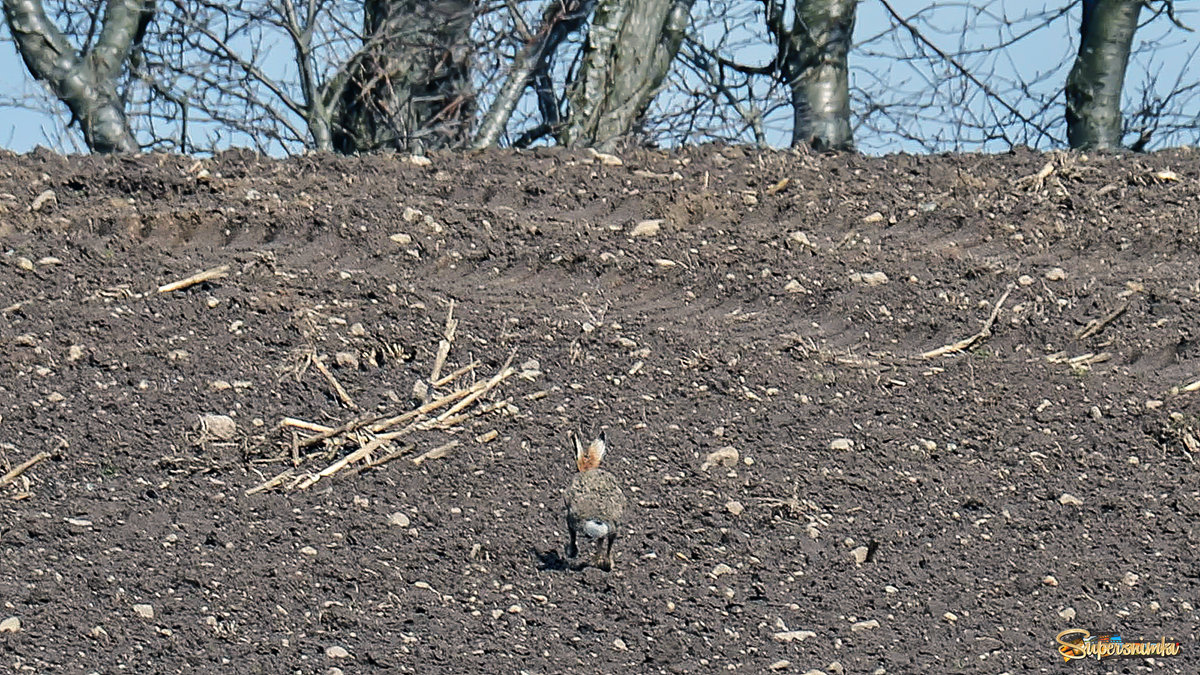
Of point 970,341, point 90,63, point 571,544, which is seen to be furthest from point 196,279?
point 90,63

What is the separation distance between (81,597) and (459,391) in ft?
4.70

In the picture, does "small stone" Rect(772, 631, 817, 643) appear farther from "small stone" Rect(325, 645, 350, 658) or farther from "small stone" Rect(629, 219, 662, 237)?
"small stone" Rect(629, 219, 662, 237)

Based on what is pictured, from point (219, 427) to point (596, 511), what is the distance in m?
1.41

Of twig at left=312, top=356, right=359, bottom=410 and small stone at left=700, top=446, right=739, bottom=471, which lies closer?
small stone at left=700, top=446, right=739, bottom=471

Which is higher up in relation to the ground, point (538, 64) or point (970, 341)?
point (538, 64)

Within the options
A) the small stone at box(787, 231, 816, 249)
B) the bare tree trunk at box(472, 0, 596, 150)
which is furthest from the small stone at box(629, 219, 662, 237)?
the bare tree trunk at box(472, 0, 596, 150)

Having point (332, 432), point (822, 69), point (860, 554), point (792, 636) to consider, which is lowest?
point (792, 636)

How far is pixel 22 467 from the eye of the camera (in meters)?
3.98

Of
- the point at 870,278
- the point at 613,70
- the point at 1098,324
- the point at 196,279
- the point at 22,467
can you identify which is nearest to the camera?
the point at 22,467

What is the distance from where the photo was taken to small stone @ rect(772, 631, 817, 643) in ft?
11.1

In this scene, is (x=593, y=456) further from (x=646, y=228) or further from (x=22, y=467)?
(x=646, y=228)

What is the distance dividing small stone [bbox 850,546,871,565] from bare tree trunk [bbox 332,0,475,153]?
4.84m

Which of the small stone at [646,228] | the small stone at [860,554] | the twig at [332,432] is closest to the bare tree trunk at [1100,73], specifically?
the small stone at [646,228]

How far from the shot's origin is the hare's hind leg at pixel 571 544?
354 cm
